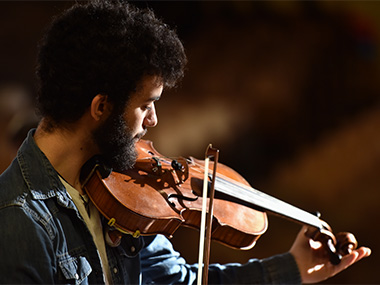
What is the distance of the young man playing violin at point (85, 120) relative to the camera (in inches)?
46.9

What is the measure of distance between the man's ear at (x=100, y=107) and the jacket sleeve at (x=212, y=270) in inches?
15.7

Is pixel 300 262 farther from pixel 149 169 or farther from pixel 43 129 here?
pixel 43 129

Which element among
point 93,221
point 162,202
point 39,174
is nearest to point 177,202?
point 162,202

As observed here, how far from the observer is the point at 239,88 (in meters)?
3.05

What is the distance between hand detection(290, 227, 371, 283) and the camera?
5.10 feet

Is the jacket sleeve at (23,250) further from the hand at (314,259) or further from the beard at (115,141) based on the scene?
the hand at (314,259)

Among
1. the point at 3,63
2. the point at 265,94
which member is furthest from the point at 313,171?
the point at 3,63

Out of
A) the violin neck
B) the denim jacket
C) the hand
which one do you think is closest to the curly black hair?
the denim jacket

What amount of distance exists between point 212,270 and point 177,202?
29cm

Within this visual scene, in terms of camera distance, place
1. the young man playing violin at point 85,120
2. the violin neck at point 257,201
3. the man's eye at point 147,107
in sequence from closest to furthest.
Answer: the young man playing violin at point 85,120 < the man's eye at point 147,107 < the violin neck at point 257,201

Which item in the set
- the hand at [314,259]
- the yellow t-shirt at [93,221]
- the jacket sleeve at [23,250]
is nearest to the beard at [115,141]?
the yellow t-shirt at [93,221]

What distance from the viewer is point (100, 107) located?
1274mm

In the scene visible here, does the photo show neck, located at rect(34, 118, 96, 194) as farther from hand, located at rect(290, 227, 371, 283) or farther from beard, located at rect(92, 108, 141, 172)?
hand, located at rect(290, 227, 371, 283)

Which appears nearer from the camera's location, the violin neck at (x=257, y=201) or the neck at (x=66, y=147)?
the neck at (x=66, y=147)
